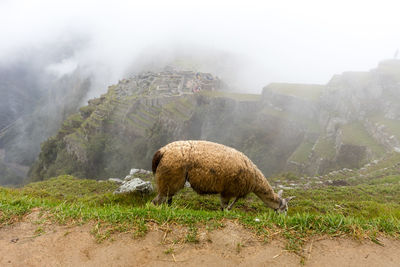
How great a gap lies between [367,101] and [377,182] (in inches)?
937

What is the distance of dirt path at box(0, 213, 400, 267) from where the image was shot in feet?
8.84

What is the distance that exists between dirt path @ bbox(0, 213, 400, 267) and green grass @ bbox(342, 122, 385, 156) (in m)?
23.5

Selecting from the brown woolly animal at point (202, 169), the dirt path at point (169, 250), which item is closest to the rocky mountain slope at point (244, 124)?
the brown woolly animal at point (202, 169)

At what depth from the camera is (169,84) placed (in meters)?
63.2

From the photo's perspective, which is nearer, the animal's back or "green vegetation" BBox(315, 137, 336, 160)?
the animal's back

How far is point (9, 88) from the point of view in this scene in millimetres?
106812

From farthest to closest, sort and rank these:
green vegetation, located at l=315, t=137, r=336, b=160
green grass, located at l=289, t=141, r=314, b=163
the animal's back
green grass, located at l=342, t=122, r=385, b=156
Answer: green grass, located at l=289, t=141, r=314, b=163 < green vegetation, located at l=315, t=137, r=336, b=160 < green grass, located at l=342, t=122, r=385, b=156 < the animal's back

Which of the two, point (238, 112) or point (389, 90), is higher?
point (389, 90)

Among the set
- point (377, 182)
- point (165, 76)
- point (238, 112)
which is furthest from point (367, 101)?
point (165, 76)

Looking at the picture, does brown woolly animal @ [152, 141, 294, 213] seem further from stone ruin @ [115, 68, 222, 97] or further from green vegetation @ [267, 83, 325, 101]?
stone ruin @ [115, 68, 222, 97]

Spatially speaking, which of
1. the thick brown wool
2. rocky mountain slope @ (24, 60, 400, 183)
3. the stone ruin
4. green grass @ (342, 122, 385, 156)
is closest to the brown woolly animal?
the thick brown wool

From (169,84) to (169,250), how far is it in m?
63.3

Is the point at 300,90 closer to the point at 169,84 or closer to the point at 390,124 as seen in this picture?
the point at 390,124

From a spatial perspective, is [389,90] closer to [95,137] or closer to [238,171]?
[238,171]
